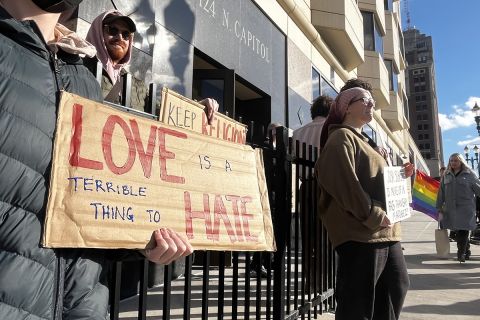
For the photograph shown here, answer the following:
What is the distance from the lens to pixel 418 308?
4.36 metres

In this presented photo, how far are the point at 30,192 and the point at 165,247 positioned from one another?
50 centimetres

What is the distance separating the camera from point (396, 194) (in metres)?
2.82

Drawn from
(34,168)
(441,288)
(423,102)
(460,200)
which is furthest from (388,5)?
(423,102)

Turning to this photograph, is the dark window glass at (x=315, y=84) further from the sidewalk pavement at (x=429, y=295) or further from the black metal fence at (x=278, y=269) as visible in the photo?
the black metal fence at (x=278, y=269)

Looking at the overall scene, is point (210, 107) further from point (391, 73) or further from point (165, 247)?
point (391, 73)

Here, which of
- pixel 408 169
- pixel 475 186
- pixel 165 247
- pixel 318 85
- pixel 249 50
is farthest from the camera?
pixel 318 85

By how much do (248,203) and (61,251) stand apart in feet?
3.47

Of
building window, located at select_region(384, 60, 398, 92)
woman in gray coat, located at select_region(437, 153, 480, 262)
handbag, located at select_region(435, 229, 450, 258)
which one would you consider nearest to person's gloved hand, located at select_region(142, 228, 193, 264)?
woman in gray coat, located at select_region(437, 153, 480, 262)

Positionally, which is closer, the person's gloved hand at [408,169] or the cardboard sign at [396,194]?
the cardboard sign at [396,194]

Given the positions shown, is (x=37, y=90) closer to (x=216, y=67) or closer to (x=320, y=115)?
(x=320, y=115)

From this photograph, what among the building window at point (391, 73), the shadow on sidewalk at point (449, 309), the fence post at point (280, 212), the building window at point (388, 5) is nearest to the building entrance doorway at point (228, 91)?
the fence post at point (280, 212)

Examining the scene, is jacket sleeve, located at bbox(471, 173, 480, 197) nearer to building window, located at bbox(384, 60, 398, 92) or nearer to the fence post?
the fence post

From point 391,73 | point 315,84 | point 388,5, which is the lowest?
point 315,84

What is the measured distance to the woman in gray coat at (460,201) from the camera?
284 inches
